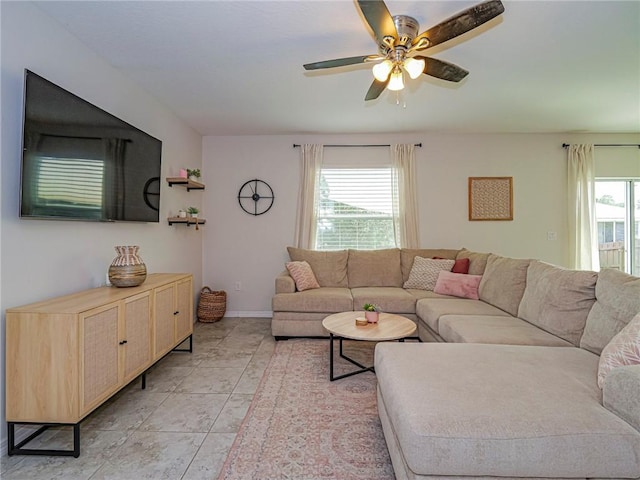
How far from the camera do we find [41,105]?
179 centimetres

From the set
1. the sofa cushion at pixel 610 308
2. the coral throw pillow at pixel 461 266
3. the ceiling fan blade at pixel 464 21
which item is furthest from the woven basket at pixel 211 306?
the sofa cushion at pixel 610 308

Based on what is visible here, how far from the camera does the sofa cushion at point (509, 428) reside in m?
1.09

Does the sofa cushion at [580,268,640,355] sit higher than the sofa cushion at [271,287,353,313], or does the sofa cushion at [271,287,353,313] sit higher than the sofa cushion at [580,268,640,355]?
the sofa cushion at [580,268,640,355]

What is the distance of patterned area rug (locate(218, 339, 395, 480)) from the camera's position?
157 centimetres

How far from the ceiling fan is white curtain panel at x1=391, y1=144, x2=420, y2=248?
2.20m

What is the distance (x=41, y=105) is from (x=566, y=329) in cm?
344

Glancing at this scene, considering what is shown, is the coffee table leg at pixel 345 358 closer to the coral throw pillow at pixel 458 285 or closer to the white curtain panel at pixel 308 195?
the coral throw pillow at pixel 458 285

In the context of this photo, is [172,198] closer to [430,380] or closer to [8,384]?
[8,384]

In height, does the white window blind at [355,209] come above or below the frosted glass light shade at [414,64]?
below

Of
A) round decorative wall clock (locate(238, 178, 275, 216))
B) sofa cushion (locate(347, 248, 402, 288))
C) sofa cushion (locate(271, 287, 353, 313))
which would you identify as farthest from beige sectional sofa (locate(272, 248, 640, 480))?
round decorative wall clock (locate(238, 178, 275, 216))

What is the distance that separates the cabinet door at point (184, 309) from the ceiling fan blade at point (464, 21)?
2.59 metres

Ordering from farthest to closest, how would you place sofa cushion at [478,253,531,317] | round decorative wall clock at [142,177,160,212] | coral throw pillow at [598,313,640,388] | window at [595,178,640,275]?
window at [595,178,640,275] → round decorative wall clock at [142,177,160,212] → sofa cushion at [478,253,531,317] → coral throw pillow at [598,313,640,388]

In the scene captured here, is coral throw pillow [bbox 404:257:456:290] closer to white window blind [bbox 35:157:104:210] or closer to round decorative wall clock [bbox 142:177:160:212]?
round decorative wall clock [bbox 142:177:160:212]

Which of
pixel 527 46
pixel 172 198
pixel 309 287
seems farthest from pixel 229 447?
pixel 527 46
